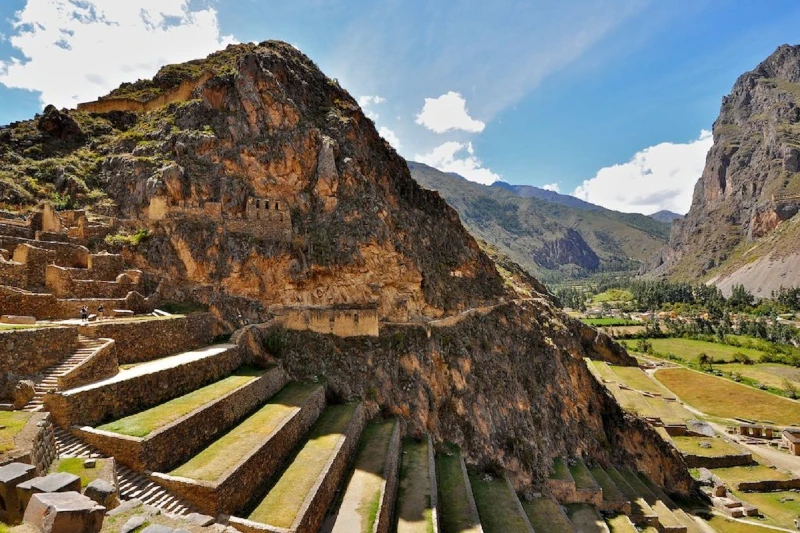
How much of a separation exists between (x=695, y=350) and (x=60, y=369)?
108 meters

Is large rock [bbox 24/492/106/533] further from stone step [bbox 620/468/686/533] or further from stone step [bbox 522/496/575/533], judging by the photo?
stone step [bbox 620/468/686/533]

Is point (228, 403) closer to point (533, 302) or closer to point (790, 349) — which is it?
point (533, 302)

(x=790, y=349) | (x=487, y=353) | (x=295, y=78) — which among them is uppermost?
(x=295, y=78)

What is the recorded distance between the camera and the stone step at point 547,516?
2405 cm

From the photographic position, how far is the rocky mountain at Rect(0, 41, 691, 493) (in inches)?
1043

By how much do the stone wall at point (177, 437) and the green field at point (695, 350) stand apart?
93.8 meters

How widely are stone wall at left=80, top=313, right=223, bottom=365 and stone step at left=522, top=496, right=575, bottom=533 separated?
67.7ft

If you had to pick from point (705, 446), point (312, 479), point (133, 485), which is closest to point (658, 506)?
point (705, 446)

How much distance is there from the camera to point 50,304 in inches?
710

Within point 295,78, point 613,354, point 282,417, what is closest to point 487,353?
point 282,417

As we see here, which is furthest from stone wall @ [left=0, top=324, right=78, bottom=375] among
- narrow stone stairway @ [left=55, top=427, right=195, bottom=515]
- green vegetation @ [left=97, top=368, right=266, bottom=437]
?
green vegetation @ [left=97, top=368, right=266, bottom=437]

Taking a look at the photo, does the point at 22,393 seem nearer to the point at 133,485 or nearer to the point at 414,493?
the point at 133,485

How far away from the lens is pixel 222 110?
32281mm

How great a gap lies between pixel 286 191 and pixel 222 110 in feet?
26.7
